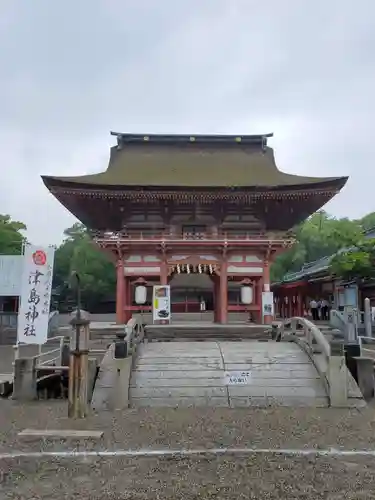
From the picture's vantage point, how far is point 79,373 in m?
8.26

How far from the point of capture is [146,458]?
569cm

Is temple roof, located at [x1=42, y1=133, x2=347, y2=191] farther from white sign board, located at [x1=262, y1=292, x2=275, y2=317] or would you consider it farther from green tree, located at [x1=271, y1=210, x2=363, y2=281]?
green tree, located at [x1=271, y1=210, x2=363, y2=281]

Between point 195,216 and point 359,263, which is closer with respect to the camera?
point 359,263

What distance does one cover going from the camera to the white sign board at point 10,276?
82.7 ft

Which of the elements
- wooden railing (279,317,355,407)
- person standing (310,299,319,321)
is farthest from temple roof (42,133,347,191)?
wooden railing (279,317,355,407)

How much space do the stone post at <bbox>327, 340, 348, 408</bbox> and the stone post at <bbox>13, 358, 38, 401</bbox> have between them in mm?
6181

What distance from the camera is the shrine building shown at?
21.0 metres

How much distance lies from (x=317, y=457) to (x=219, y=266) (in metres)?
16.2

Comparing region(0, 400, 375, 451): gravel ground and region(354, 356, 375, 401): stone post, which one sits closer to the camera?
region(0, 400, 375, 451): gravel ground

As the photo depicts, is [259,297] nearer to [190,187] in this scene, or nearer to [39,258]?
[190,187]

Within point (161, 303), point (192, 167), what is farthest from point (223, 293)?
point (192, 167)

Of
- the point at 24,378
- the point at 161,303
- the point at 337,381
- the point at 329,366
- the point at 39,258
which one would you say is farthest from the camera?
the point at 161,303

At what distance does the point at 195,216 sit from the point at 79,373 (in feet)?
49.3

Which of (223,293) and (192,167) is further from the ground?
(192,167)
